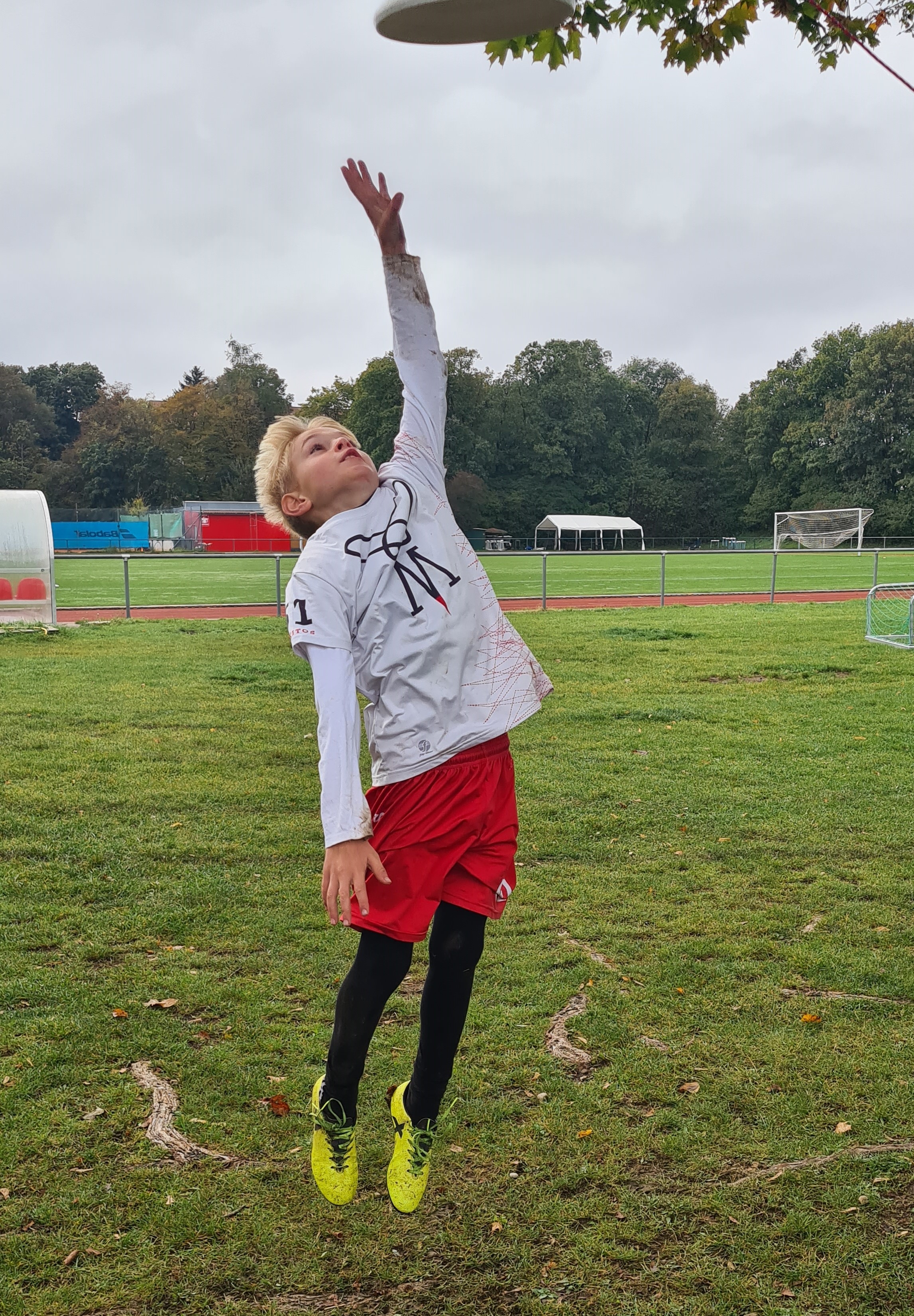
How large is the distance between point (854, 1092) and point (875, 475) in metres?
68.8

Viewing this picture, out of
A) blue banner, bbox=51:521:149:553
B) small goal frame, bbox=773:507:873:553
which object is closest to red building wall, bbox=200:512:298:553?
blue banner, bbox=51:521:149:553

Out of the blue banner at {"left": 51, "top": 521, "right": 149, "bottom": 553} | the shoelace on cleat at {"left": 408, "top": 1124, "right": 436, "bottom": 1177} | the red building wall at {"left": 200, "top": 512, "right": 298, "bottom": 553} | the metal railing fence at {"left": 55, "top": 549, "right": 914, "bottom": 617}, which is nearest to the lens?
the shoelace on cleat at {"left": 408, "top": 1124, "right": 436, "bottom": 1177}

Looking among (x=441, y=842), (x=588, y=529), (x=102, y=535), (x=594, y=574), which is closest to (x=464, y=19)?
(x=441, y=842)

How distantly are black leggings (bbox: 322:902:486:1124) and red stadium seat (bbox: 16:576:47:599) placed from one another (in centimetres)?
1454

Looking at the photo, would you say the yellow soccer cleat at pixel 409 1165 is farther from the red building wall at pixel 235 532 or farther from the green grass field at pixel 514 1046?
the red building wall at pixel 235 532

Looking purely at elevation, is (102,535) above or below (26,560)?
above

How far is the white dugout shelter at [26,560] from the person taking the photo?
15570 mm

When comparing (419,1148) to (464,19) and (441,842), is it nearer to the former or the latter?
(441,842)

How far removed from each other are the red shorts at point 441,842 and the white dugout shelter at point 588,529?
6155cm

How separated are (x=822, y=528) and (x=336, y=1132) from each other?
4703 cm

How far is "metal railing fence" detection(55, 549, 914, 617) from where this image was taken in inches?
792

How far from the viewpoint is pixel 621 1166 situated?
9.92ft

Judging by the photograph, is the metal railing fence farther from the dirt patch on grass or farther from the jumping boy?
the jumping boy

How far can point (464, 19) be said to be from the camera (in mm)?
2840
